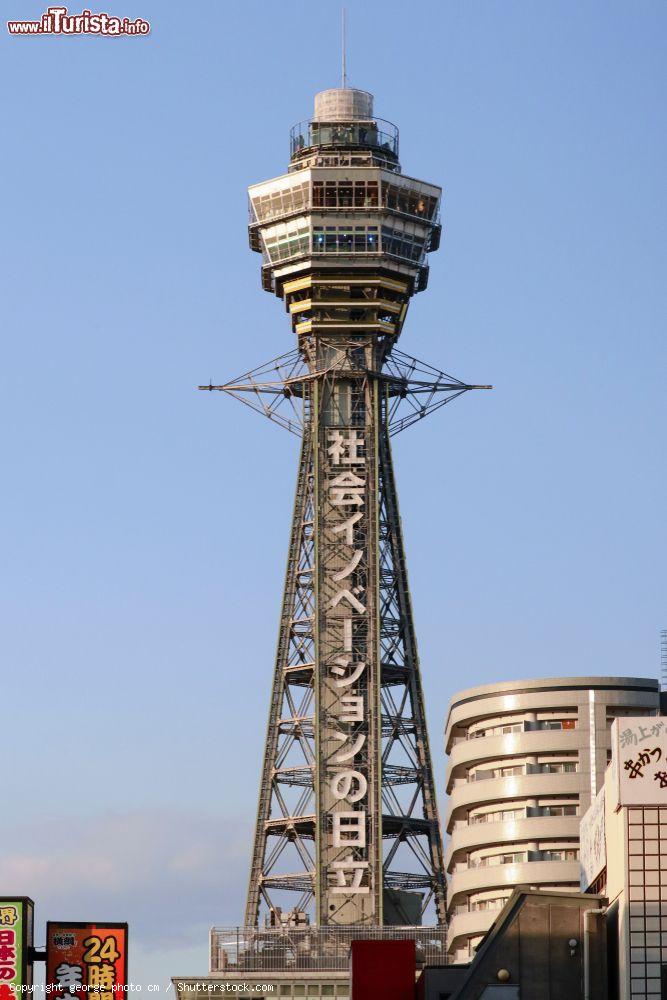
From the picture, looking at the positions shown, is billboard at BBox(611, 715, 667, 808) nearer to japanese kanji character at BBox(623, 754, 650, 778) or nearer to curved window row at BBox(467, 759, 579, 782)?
japanese kanji character at BBox(623, 754, 650, 778)

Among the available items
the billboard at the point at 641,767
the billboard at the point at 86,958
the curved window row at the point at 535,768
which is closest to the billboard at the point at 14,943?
the billboard at the point at 86,958

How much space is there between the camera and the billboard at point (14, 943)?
10594cm

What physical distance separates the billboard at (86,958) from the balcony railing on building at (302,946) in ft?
289

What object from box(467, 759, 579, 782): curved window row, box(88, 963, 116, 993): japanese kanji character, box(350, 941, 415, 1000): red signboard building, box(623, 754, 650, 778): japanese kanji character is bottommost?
box(88, 963, 116, 993): japanese kanji character

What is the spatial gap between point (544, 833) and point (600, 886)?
179ft

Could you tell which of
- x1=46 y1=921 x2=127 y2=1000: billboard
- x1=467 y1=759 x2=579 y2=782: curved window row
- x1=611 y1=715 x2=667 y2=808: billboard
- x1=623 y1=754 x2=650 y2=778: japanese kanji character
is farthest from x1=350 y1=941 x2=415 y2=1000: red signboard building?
x1=467 y1=759 x2=579 y2=782: curved window row

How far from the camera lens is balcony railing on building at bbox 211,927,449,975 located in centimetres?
19450

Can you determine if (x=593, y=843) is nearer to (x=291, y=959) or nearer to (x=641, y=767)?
Answer: (x=641, y=767)

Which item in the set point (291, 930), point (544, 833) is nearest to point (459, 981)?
point (544, 833)

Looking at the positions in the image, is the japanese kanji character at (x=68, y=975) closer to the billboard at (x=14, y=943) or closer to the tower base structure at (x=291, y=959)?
the billboard at (x=14, y=943)

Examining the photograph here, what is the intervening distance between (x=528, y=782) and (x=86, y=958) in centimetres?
8474

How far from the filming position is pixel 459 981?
134m

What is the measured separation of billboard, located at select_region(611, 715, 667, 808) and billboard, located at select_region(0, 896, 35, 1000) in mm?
29481

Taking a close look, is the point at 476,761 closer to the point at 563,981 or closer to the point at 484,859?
the point at 484,859
